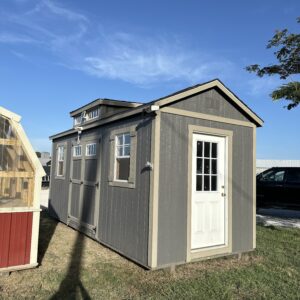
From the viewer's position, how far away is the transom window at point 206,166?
20.6 feet

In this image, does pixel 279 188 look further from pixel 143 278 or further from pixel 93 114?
pixel 143 278

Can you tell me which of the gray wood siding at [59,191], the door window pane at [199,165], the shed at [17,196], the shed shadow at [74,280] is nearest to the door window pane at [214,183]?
the door window pane at [199,165]

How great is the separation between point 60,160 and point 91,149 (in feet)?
8.91

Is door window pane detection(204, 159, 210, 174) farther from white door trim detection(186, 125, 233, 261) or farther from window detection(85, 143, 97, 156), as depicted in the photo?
window detection(85, 143, 97, 156)

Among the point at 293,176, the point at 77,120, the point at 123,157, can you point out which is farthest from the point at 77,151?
the point at 293,176

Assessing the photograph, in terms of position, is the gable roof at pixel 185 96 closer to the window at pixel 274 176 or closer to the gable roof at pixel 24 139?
the gable roof at pixel 24 139

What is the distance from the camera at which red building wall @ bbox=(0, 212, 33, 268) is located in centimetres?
510

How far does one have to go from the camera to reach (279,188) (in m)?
14.2

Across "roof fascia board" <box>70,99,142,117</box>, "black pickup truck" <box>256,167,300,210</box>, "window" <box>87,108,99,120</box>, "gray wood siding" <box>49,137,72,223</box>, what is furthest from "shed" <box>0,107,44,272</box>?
"black pickup truck" <box>256,167,300,210</box>

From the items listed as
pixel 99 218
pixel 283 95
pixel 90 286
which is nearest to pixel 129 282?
pixel 90 286

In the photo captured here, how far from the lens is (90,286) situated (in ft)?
15.6

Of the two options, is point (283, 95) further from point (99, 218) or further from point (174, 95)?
point (99, 218)

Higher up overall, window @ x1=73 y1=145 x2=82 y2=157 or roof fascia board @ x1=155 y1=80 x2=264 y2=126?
roof fascia board @ x1=155 y1=80 x2=264 y2=126

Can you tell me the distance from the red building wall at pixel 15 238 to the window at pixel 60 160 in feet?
16.3
